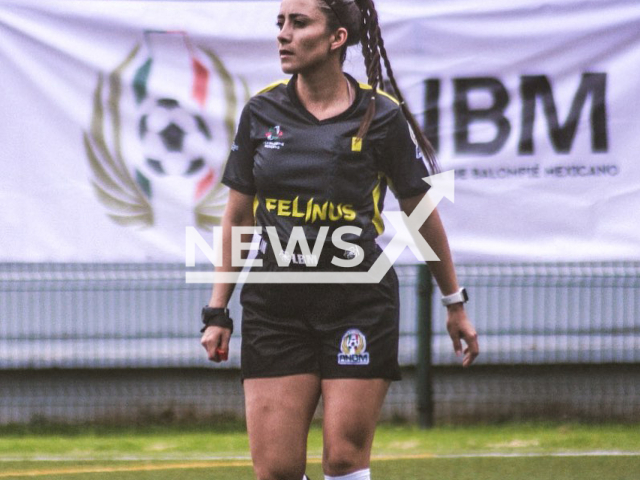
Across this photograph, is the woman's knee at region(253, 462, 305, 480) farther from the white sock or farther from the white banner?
the white banner

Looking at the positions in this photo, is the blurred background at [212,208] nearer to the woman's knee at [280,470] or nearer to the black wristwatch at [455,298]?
the black wristwatch at [455,298]

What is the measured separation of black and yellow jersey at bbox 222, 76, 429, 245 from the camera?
159 inches

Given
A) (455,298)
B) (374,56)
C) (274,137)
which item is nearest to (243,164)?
(274,137)

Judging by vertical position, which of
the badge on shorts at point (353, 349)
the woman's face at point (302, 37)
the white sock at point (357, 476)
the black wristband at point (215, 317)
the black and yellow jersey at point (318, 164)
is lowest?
the white sock at point (357, 476)

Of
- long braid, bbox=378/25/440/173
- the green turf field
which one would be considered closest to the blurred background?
the green turf field

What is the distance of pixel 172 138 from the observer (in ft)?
28.9

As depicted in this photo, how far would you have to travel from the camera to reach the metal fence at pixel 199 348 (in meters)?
8.78

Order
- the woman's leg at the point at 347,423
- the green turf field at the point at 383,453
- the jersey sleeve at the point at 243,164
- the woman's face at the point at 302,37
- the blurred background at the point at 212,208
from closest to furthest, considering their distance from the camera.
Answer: the woman's leg at the point at 347,423
the woman's face at the point at 302,37
the jersey sleeve at the point at 243,164
the green turf field at the point at 383,453
the blurred background at the point at 212,208

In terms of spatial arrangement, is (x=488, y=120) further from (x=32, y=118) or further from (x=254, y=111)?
(x=254, y=111)

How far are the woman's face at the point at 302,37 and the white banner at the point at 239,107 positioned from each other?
4667 mm

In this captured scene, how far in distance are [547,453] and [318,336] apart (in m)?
3.99

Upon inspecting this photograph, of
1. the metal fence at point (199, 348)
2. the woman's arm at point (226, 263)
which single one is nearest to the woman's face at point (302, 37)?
the woman's arm at point (226, 263)

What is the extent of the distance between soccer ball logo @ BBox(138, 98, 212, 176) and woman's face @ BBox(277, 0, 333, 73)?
4.75 metres

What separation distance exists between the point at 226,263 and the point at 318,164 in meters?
0.50
